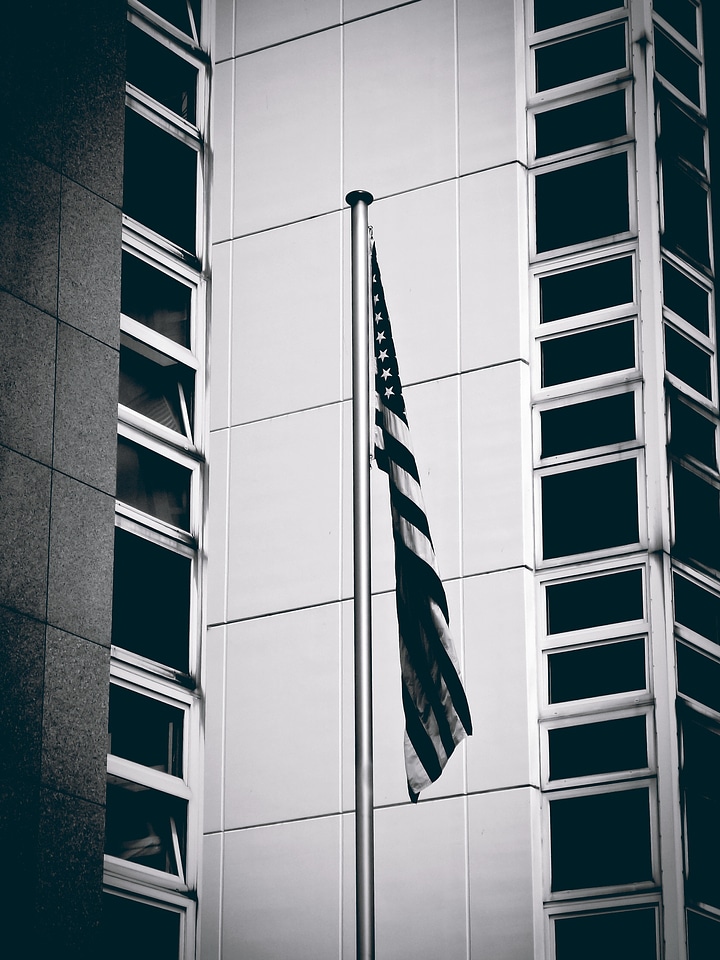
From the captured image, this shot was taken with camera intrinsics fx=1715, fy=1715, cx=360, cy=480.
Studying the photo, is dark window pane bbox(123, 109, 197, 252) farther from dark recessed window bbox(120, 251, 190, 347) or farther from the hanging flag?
the hanging flag

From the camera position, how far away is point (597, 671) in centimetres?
2055

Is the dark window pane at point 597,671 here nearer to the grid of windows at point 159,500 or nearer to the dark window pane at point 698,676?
the dark window pane at point 698,676

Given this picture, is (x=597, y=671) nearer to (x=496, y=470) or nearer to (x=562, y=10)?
(x=496, y=470)

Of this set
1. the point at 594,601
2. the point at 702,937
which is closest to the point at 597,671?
the point at 594,601

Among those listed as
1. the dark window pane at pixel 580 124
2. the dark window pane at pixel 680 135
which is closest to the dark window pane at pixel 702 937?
the dark window pane at pixel 680 135

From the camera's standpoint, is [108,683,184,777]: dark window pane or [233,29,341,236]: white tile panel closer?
[108,683,184,777]: dark window pane

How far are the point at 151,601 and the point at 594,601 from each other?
5649 mm

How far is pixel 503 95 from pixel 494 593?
6925mm

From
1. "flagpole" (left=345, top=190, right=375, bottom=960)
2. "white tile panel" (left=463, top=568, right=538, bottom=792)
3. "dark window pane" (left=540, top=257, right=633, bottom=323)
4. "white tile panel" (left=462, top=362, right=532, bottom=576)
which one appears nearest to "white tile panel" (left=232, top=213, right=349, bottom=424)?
"white tile panel" (left=462, top=362, right=532, bottom=576)

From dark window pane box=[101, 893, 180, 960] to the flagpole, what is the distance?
6.67 meters

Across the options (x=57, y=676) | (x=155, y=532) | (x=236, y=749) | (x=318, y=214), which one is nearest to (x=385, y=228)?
(x=318, y=214)

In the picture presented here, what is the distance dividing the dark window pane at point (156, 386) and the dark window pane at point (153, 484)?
0.64 metres

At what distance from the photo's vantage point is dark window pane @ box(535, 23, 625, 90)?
74.8 ft

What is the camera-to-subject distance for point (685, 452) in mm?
21297
